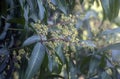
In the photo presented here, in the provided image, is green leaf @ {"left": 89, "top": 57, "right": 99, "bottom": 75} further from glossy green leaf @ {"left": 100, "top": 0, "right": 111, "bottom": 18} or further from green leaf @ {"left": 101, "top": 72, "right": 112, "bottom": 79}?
glossy green leaf @ {"left": 100, "top": 0, "right": 111, "bottom": 18}

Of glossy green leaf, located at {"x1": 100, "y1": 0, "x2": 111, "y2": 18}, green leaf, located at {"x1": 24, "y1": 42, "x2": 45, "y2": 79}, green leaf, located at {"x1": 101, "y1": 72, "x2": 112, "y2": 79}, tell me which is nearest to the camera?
green leaf, located at {"x1": 24, "y1": 42, "x2": 45, "y2": 79}

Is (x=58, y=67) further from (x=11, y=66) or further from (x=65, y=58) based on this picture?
(x=11, y=66)

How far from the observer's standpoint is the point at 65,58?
117 centimetres

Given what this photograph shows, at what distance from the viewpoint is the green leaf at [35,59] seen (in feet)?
3.19

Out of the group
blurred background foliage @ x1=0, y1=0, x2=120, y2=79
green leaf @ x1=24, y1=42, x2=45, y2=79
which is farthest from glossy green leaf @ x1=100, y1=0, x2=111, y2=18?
green leaf @ x1=24, y1=42, x2=45, y2=79

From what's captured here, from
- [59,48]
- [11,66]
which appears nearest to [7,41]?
[11,66]

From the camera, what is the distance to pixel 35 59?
0.99 m

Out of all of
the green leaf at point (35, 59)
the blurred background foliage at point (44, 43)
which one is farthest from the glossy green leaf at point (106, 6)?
the green leaf at point (35, 59)

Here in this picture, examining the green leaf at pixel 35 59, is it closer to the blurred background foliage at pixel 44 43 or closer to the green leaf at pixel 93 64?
the blurred background foliage at pixel 44 43

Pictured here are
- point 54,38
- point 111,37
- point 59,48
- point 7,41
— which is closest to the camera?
point 54,38

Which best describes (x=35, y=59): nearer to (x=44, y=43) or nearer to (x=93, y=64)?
(x=44, y=43)

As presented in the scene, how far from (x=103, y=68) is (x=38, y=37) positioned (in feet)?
1.10

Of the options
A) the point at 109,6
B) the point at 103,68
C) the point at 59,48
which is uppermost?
the point at 109,6

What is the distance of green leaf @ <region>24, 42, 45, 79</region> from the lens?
973 millimetres
